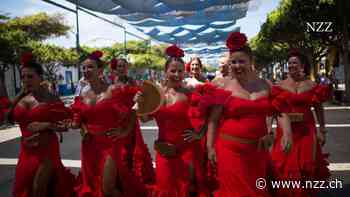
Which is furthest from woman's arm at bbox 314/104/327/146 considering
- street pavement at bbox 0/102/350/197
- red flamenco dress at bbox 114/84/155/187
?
red flamenco dress at bbox 114/84/155/187

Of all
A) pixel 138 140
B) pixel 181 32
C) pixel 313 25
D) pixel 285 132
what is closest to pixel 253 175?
pixel 285 132

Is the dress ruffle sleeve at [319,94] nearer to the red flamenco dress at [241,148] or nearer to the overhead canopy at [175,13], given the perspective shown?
the red flamenco dress at [241,148]

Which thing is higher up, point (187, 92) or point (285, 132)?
point (187, 92)

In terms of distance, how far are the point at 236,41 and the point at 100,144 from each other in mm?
1873

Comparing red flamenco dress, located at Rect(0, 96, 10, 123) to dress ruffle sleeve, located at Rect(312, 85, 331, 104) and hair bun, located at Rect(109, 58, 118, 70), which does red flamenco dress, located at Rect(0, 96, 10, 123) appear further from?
dress ruffle sleeve, located at Rect(312, 85, 331, 104)

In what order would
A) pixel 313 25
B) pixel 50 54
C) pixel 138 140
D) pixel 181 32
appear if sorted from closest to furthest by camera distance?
pixel 138 140, pixel 313 25, pixel 50 54, pixel 181 32

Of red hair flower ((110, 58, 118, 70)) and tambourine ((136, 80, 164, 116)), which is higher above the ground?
red hair flower ((110, 58, 118, 70))

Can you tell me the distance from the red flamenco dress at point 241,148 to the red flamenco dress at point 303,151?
3.46ft

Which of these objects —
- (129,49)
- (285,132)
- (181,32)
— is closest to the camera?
(285,132)

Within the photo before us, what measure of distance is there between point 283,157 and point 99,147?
2218 mm

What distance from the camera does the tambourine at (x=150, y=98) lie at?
13.8 feet

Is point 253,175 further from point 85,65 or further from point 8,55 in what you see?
point 8,55

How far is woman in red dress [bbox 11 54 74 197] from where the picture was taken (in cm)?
404

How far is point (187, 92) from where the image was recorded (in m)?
4.50
